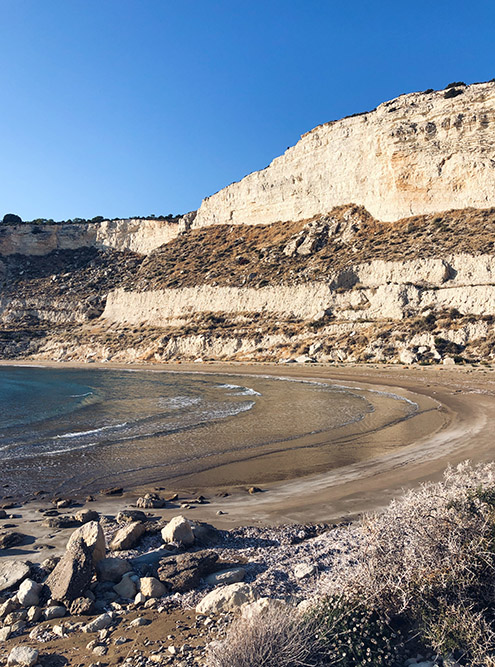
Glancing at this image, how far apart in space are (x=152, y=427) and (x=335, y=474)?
8585 mm

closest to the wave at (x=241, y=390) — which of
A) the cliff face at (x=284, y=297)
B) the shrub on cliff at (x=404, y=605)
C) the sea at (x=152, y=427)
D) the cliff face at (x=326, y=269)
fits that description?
the sea at (x=152, y=427)

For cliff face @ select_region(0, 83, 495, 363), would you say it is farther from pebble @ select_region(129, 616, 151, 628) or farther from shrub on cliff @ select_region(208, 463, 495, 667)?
pebble @ select_region(129, 616, 151, 628)

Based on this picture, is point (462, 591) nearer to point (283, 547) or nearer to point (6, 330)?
point (283, 547)

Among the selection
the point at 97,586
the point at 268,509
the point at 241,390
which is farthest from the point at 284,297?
the point at 97,586

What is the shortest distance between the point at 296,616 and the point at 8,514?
6770 millimetres

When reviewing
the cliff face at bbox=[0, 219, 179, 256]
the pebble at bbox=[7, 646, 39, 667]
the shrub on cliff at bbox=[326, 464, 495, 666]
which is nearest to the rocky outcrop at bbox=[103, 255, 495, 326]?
the cliff face at bbox=[0, 219, 179, 256]

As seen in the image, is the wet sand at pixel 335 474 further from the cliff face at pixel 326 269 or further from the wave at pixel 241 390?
the cliff face at pixel 326 269

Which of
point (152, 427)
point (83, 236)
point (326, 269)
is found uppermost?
point (83, 236)

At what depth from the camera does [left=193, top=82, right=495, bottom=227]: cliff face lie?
43406 mm

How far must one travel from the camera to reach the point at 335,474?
9.74 metres

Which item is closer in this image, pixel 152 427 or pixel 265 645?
pixel 265 645

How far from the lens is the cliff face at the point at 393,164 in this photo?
43.4 metres

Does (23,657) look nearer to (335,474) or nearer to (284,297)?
(335,474)

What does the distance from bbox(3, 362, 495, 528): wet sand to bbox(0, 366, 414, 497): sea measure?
0.61 metres
